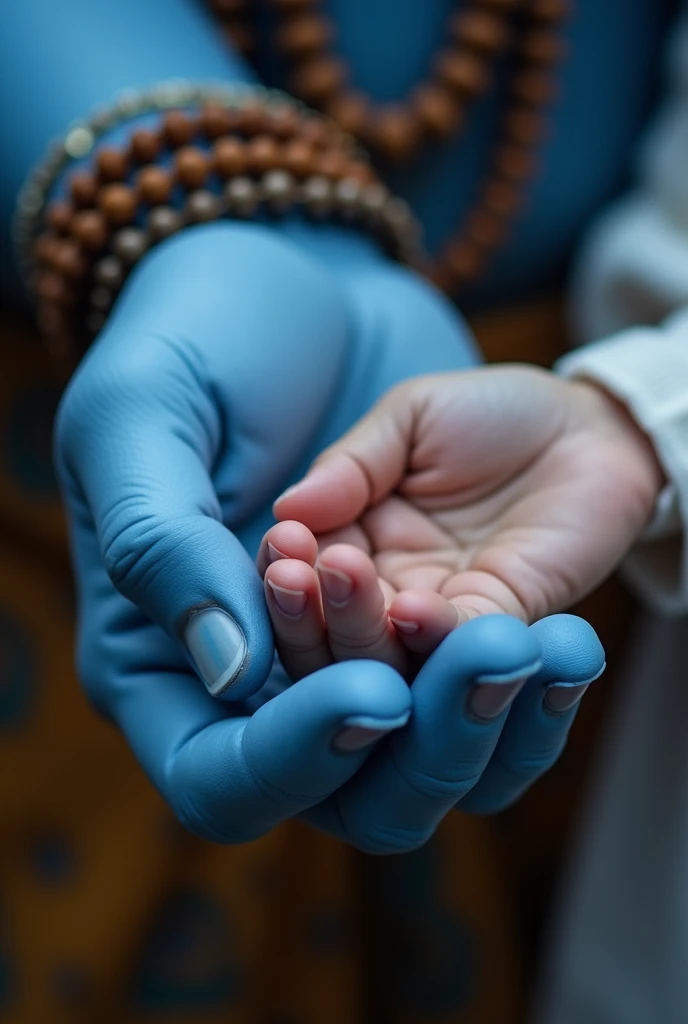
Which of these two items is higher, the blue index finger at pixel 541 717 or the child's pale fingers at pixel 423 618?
the child's pale fingers at pixel 423 618

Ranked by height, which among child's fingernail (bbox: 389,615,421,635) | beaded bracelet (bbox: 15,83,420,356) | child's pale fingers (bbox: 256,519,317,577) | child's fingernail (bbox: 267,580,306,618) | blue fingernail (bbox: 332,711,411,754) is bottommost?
blue fingernail (bbox: 332,711,411,754)

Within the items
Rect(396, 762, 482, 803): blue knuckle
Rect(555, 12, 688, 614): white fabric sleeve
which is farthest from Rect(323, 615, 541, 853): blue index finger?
Rect(555, 12, 688, 614): white fabric sleeve

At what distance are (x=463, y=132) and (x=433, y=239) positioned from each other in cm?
6

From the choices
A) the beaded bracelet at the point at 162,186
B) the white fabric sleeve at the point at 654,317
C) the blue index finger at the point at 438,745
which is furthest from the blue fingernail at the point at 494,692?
the beaded bracelet at the point at 162,186

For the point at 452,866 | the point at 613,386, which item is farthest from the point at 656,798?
the point at 613,386

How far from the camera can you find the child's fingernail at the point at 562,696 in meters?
0.29

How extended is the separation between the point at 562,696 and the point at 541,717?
1 centimetres

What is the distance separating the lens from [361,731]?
261mm

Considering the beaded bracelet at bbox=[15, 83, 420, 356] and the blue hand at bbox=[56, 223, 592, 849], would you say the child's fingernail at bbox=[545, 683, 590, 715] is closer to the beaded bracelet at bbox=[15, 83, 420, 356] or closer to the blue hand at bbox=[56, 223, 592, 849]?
the blue hand at bbox=[56, 223, 592, 849]

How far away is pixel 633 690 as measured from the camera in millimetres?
622

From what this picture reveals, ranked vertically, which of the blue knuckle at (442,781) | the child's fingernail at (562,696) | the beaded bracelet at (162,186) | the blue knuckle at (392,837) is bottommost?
the blue knuckle at (392,837)

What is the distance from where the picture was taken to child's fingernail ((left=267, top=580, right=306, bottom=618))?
11.2 inches

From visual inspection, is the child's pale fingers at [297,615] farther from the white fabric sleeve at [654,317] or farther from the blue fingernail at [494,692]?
the white fabric sleeve at [654,317]

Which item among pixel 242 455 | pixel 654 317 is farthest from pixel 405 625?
pixel 654 317
